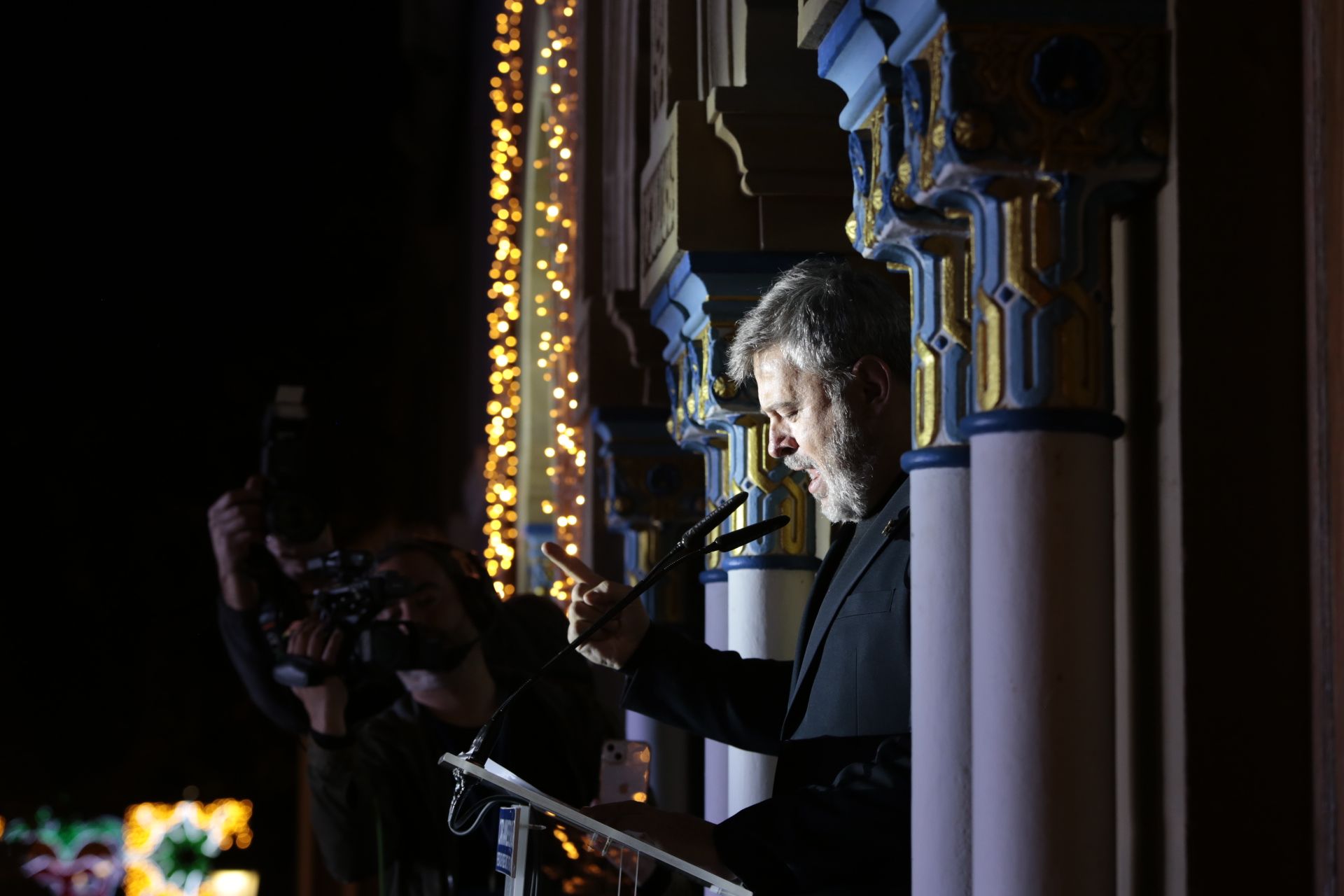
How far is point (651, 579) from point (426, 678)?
2.29 metres

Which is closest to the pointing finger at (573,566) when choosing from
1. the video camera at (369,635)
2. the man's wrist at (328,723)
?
the man's wrist at (328,723)

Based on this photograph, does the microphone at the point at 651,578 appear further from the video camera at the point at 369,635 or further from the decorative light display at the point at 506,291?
the decorative light display at the point at 506,291

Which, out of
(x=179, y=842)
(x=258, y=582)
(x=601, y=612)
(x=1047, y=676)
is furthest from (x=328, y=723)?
(x=179, y=842)

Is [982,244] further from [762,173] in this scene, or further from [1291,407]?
[762,173]

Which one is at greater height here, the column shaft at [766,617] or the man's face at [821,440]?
the man's face at [821,440]

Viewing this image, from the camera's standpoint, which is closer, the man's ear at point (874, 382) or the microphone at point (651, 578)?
the microphone at point (651, 578)

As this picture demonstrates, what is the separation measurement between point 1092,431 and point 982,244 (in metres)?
0.28

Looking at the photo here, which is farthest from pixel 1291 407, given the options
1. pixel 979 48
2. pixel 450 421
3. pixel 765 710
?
pixel 450 421

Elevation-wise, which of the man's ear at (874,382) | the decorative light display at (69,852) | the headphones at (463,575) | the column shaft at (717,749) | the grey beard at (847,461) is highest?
the man's ear at (874,382)

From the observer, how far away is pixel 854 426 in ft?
9.26

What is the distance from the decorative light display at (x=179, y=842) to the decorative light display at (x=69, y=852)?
0.10m

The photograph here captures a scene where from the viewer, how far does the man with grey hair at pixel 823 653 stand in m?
2.34

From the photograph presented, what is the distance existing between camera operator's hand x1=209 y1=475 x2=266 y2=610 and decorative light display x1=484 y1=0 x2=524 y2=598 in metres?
5.01

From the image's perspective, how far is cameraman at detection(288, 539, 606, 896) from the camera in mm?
4230
